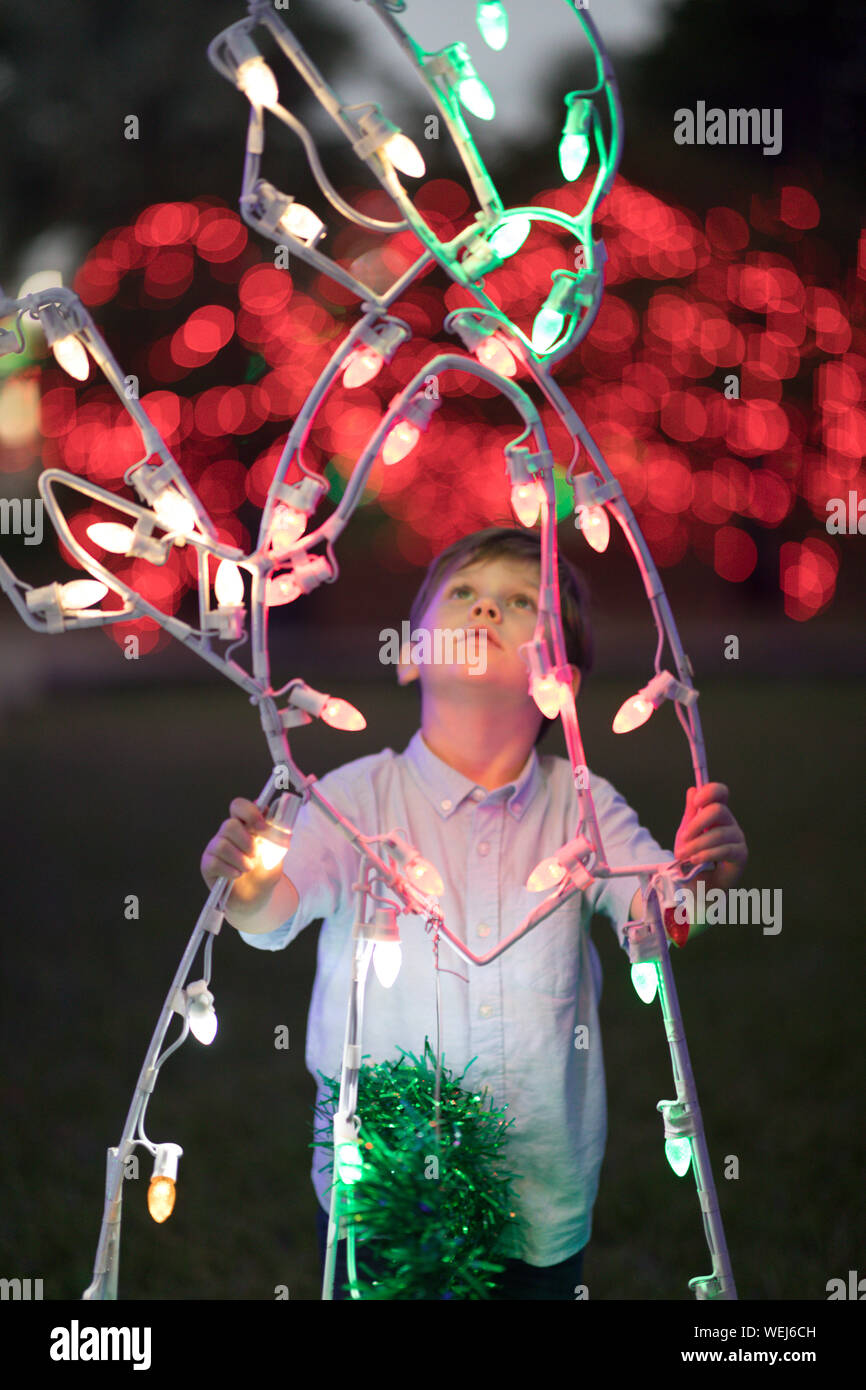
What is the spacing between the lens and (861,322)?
4969 mm

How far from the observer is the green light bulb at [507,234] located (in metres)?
1.13

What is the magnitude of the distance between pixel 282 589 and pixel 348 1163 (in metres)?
0.52

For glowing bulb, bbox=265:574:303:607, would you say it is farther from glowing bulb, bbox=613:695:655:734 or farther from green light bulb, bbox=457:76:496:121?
green light bulb, bbox=457:76:496:121

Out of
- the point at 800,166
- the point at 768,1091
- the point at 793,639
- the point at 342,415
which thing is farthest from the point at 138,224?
the point at 793,639

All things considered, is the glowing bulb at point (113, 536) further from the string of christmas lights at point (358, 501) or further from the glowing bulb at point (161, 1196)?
the glowing bulb at point (161, 1196)

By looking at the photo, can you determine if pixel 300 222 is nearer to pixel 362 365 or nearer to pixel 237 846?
pixel 362 365

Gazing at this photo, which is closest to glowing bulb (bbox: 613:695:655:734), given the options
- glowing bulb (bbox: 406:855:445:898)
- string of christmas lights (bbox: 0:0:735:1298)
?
string of christmas lights (bbox: 0:0:735:1298)

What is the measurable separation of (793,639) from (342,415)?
13.5 feet

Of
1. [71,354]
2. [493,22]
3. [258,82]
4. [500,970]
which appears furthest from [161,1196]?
[493,22]

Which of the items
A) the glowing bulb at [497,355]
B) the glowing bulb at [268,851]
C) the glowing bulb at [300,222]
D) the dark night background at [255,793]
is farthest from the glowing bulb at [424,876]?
the dark night background at [255,793]

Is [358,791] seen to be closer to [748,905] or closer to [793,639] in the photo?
[748,905]

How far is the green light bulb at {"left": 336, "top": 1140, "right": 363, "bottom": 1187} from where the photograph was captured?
3.80ft

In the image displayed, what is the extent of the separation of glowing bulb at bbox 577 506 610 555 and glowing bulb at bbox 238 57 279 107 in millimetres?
437

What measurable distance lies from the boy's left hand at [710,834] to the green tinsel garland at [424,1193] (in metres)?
0.33
